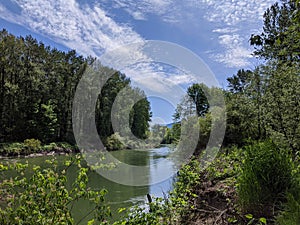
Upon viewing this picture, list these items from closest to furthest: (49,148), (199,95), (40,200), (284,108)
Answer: (40,200), (284,108), (199,95), (49,148)

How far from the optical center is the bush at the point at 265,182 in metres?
2.25

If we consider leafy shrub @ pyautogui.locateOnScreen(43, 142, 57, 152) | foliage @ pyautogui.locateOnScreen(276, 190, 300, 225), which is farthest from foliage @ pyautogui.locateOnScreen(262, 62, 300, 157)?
leafy shrub @ pyautogui.locateOnScreen(43, 142, 57, 152)

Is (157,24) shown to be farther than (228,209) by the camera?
Yes

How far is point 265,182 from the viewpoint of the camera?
7.70 feet

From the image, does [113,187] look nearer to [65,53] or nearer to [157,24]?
Result: [157,24]

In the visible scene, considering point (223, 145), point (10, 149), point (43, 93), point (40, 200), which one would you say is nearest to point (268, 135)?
point (223, 145)

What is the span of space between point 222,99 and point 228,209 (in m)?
9.27

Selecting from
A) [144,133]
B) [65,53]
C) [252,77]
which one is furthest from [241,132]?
[65,53]

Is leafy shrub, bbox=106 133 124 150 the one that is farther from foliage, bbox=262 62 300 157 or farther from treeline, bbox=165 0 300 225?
foliage, bbox=262 62 300 157

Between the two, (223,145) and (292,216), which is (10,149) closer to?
(223,145)

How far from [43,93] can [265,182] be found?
23.7m

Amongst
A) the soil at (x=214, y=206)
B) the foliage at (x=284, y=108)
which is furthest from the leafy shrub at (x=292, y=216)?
the foliage at (x=284, y=108)

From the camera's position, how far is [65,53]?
25234 mm

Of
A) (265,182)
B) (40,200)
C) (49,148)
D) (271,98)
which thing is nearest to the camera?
(40,200)
